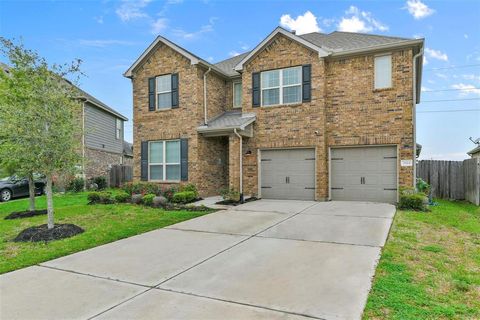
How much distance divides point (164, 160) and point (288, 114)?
19.2ft

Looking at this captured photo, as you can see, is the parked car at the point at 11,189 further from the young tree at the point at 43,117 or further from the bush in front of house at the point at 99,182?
the young tree at the point at 43,117

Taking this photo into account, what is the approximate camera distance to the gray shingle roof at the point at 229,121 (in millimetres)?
12414

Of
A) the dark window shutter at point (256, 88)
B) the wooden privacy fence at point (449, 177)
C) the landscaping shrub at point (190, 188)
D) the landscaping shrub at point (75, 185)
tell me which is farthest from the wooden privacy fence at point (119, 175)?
the wooden privacy fence at point (449, 177)

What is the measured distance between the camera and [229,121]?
13.2 metres

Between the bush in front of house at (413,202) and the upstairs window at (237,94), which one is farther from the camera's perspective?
the upstairs window at (237,94)

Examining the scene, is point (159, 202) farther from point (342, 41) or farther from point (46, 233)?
point (342, 41)

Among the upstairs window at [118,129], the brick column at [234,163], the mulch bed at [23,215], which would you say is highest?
the upstairs window at [118,129]

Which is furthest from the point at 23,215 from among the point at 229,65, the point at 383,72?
the point at 383,72

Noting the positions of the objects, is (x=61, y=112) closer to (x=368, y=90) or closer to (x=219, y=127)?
(x=219, y=127)

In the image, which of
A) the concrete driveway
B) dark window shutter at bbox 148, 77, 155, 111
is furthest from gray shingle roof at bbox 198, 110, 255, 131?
the concrete driveway

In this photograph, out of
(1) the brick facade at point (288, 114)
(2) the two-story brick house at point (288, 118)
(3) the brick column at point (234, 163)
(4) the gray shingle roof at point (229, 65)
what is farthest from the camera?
(4) the gray shingle roof at point (229, 65)

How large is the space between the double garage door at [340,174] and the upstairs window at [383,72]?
2.31 m

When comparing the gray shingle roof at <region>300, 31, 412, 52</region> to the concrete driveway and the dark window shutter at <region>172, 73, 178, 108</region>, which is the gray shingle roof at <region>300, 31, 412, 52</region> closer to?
the dark window shutter at <region>172, 73, 178, 108</region>

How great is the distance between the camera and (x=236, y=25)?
14.2 metres
